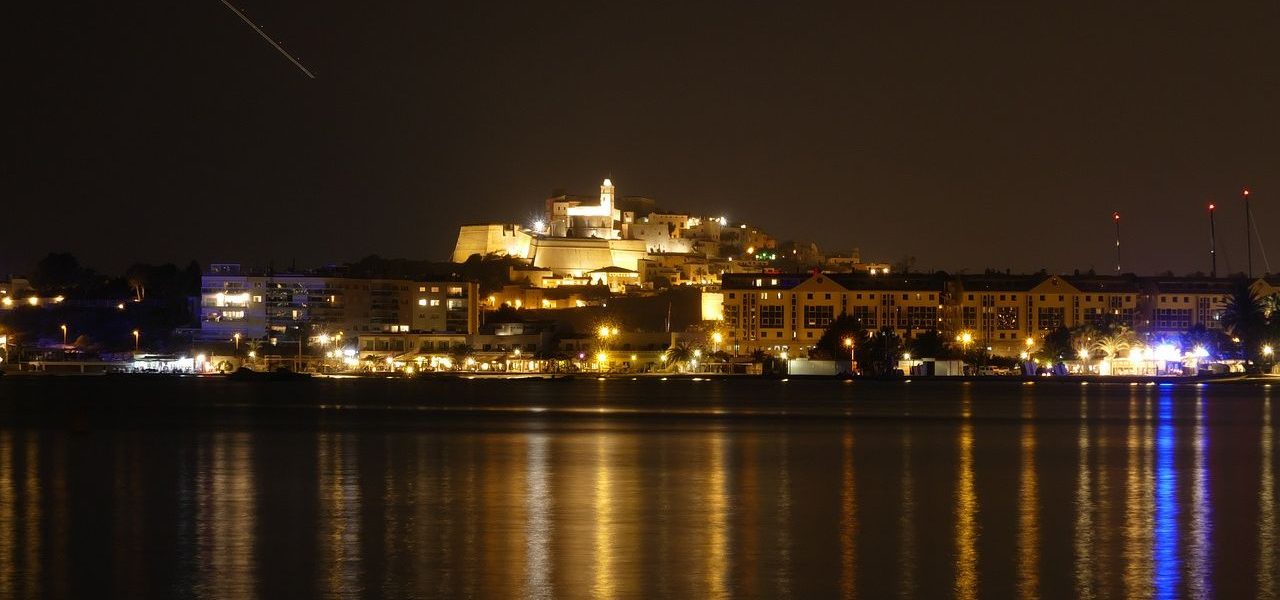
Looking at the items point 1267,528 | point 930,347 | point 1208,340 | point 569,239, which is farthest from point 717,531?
point 569,239

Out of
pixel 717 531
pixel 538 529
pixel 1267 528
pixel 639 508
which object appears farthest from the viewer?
pixel 639 508

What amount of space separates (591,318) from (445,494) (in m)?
94.4

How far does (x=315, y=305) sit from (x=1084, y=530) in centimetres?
9775

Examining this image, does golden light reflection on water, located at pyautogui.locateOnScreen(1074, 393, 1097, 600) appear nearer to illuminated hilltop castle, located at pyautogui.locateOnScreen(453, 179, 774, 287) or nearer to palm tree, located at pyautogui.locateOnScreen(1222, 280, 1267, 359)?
palm tree, located at pyautogui.locateOnScreen(1222, 280, 1267, 359)

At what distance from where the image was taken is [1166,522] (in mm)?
20016

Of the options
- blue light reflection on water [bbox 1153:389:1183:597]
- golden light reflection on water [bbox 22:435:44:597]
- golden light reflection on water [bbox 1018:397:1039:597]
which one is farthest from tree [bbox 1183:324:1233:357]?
golden light reflection on water [bbox 22:435:44:597]

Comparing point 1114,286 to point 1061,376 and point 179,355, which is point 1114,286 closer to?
point 1061,376

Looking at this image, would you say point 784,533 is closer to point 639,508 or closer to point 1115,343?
point 639,508

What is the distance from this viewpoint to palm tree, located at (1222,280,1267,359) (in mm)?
86806

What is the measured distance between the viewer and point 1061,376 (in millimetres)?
95000

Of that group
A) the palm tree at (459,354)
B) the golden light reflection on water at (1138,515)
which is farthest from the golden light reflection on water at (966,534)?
the palm tree at (459,354)

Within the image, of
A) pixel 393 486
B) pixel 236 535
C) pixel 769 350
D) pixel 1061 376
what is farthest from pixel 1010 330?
pixel 236 535

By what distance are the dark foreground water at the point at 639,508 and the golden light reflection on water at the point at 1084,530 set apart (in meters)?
0.07

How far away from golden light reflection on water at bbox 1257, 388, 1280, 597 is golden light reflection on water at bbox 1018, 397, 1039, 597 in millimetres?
2264
